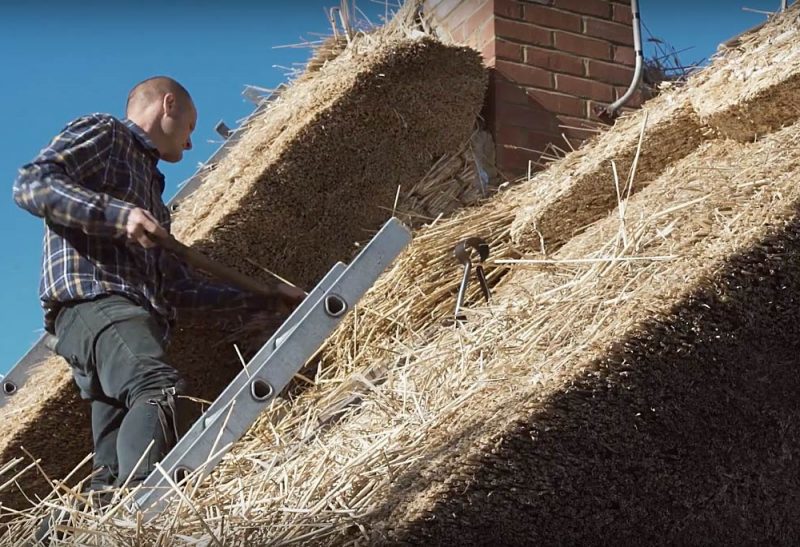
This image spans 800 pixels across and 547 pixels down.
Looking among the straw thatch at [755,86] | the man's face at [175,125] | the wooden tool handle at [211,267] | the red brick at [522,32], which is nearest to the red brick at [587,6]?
the red brick at [522,32]

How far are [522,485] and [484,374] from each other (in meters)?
0.33

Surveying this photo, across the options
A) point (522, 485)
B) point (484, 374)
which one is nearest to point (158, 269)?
point (484, 374)

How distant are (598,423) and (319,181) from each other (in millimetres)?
1942

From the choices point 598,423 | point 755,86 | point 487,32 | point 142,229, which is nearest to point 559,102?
point 487,32

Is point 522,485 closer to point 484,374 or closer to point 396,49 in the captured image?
point 484,374

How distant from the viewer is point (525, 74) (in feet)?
14.7

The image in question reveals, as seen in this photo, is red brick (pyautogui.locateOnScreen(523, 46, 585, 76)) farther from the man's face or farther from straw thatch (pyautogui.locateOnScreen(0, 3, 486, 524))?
the man's face

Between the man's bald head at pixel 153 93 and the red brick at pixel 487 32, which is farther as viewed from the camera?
the red brick at pixel 487 32

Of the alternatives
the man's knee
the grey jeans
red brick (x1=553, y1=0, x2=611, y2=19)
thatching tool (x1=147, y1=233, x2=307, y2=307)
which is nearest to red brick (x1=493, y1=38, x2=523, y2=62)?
red brick (x1=553, y1=0, x2=611, y2=19)

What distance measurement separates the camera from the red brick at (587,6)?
4609 mm

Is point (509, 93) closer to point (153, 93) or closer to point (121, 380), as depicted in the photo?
point (153, 93)

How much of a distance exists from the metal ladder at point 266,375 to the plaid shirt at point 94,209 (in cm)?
63

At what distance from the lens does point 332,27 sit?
465cm

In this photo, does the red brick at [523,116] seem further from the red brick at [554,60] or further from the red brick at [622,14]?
the red brick at [622,14]
